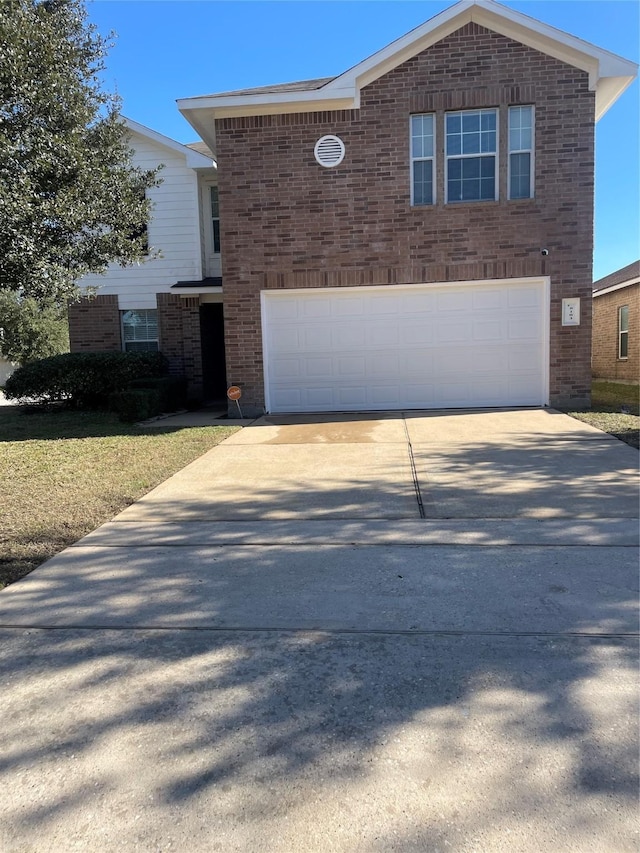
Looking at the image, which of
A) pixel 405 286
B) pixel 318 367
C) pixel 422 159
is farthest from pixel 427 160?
pixel 318 367

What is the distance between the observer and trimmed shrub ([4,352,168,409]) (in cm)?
1375

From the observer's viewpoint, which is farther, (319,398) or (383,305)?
(319,398)

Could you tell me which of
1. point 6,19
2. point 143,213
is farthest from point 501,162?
point 6,19

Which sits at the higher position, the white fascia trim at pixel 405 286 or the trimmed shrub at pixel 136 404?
the white fascia trim at pixel 405 286

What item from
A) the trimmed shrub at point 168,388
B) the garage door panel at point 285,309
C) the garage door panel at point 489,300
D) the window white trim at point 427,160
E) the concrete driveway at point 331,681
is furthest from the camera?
the trimmed shrub at point 168,388

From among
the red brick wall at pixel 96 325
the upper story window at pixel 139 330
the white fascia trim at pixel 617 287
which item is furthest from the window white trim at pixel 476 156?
the red brick wall at pixel 96 325

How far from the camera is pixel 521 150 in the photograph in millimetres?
11383

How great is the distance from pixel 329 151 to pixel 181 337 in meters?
6.22

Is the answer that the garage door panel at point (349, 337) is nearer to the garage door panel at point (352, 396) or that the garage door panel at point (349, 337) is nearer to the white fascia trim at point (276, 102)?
the garage door panel at point (352, 396)

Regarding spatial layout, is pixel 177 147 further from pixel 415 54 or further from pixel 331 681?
pixel 331 681

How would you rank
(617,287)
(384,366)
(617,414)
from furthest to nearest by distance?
(617,287), (384,366), (617,414)

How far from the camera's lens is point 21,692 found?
9.44ft

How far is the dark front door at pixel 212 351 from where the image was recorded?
16.0 m

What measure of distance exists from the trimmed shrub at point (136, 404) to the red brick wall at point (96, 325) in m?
3.98
